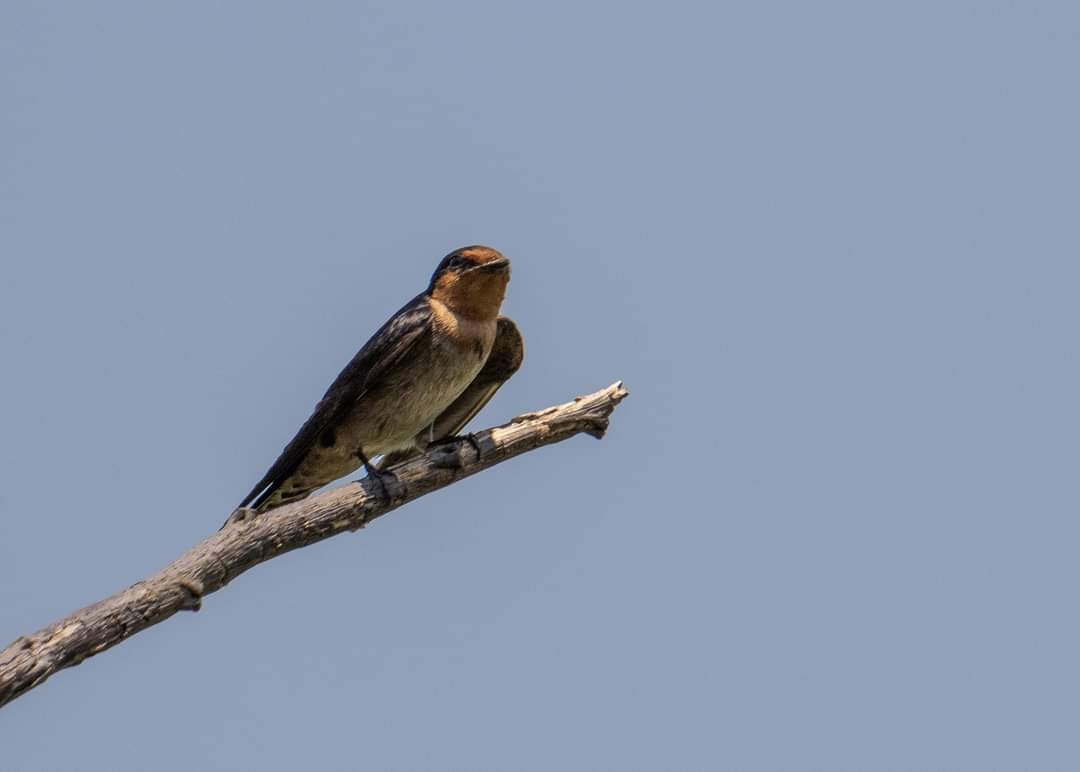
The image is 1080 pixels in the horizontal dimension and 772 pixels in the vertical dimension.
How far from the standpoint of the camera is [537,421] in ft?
36.3

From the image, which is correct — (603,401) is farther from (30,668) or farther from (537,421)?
(30,668)

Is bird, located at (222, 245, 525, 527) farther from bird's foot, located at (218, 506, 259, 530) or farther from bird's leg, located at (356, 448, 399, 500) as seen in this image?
bird's foot, located at (218, 506, 259, 530)

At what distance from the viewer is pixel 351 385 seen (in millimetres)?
11789

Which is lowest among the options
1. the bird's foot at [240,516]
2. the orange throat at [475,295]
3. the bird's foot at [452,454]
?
the bird's foot at [452,454]

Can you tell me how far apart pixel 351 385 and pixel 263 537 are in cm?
271

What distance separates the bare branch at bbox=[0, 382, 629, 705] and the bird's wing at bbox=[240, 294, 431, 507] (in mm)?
1044

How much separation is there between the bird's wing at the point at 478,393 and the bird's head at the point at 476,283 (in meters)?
0.48

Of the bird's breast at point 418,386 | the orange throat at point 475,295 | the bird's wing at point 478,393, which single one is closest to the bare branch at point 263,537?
the bird's breast at point 418,386

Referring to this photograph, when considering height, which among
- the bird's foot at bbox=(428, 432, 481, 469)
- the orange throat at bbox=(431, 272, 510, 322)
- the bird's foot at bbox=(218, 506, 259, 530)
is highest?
the orange throat at bbox=(431, 272, 510, 322)

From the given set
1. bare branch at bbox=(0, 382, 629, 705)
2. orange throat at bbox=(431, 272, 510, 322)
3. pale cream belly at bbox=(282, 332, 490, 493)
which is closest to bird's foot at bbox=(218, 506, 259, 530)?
bare branch at bbox=(0, 382, 629, 705)

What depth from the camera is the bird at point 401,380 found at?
11.7 m

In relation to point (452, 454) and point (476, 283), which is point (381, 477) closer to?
point (452, 454)

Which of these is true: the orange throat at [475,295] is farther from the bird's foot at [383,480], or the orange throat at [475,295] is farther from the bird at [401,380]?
the bird's foot at [383,480]

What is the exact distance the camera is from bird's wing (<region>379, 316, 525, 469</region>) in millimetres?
12508
